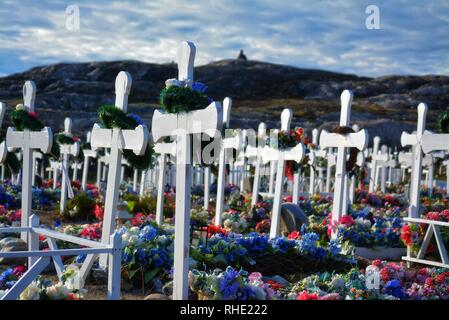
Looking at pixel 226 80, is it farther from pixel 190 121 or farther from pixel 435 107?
pixel 190 121

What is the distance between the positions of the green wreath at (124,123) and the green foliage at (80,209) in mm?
7501

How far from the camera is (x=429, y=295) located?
697 centimetres

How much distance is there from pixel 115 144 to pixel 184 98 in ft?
6.48

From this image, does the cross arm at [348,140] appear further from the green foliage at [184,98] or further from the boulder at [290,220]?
the green foliage at [184,98]

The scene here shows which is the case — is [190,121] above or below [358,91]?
below

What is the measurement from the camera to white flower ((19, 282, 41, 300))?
16.9 feet

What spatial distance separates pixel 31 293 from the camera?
5.18 meters

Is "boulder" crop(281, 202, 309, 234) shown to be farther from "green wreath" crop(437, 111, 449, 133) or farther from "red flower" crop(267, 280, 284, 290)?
"red flower" crop(267, 280, 284, 290)

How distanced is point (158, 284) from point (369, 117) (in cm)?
6510

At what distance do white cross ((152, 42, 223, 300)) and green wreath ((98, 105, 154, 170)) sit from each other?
4.27ft

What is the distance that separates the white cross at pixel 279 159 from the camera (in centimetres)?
1116

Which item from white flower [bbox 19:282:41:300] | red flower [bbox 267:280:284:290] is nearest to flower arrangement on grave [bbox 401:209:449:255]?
red flower [bbox 267:280:284:290]
